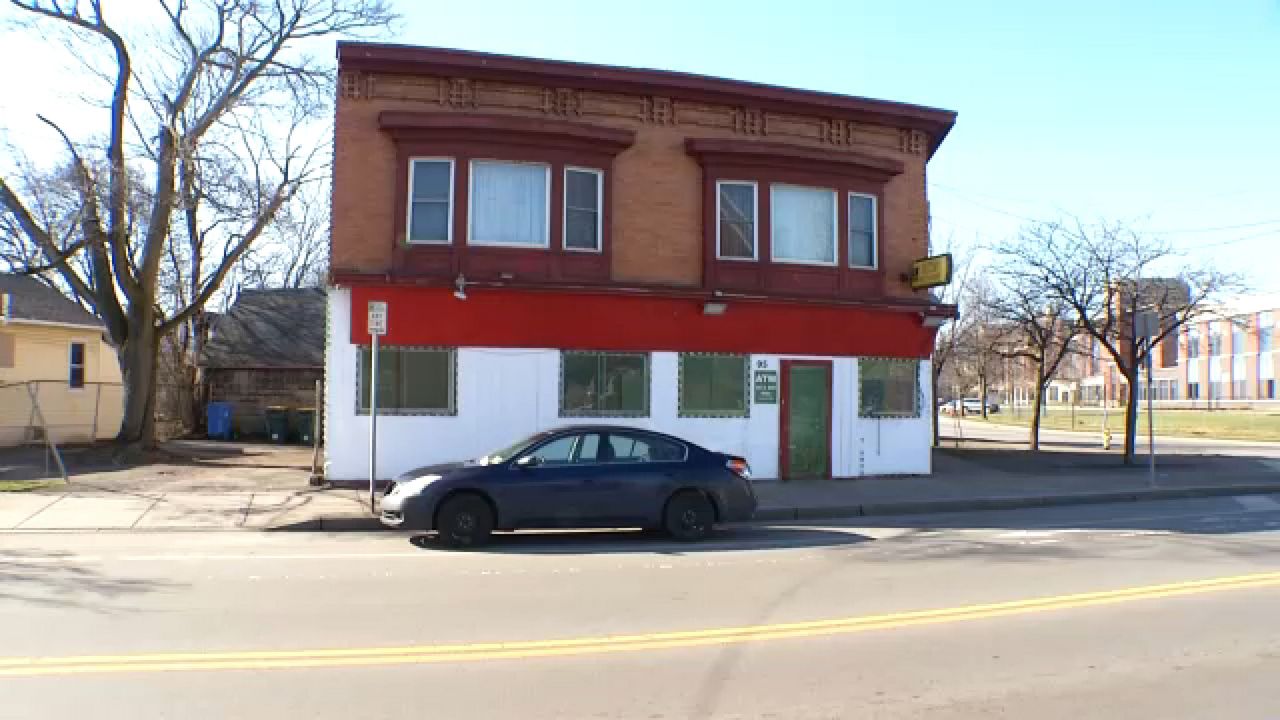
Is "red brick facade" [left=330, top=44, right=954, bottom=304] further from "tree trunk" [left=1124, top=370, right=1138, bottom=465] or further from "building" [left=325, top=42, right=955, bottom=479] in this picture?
"tree trunk" [left=1124, top=370, right=1138, bottom=465]

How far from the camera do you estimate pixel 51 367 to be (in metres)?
25.3

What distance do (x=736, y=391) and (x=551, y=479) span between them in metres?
7.01

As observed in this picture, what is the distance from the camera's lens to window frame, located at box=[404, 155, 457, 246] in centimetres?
1538

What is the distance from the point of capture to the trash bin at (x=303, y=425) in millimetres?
25906

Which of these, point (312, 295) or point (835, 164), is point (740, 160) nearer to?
point (835, 164)

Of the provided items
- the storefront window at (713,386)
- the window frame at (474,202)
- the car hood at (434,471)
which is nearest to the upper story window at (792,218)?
the storefront window at (713,386)

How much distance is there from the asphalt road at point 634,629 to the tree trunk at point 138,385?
992cm

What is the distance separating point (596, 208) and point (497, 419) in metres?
4.32

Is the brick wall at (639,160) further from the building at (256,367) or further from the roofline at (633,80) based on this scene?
the building at (256,367)

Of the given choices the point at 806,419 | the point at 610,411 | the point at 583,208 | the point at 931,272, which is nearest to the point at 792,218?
the point at 931,272

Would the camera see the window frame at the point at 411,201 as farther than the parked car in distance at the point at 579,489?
Yes

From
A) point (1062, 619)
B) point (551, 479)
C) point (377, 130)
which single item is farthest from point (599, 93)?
point (1062, 619)

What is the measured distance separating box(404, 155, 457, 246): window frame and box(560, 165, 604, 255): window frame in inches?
77.3

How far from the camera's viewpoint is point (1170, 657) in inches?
233
